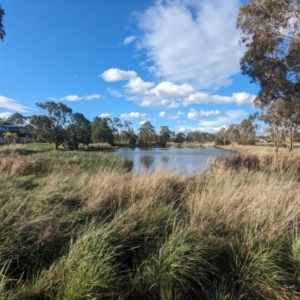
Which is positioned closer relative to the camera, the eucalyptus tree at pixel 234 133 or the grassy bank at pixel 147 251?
the grassy bank at pixel 147 251

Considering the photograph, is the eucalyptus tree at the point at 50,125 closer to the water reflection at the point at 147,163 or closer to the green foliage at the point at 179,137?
the water reflection at the point at 147,163

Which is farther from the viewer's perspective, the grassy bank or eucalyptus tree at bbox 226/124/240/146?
eucalyptus tree at bbox 226/124/240/146

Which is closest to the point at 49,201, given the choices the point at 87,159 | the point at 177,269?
the point at 177,269

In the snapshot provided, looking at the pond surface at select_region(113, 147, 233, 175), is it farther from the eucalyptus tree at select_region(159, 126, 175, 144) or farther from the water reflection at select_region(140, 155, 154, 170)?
the eucalyptus tree at select_region(159, 126, 175, 144)

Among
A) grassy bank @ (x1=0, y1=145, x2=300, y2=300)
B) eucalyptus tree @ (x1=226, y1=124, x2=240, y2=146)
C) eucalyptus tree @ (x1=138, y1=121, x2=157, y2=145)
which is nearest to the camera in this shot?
grassy bank @ (x1=0, y1=145, x2=300, y2=300)

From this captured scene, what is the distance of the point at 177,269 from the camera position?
2.41m

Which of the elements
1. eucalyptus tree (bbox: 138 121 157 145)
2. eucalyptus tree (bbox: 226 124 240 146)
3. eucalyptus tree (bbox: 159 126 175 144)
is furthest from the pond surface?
eucalyptus tree (bbox: 159 126 175 144)

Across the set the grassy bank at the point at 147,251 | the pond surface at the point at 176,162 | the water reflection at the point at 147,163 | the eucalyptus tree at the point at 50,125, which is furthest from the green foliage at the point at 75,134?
the grassy bank at the point at 147,251

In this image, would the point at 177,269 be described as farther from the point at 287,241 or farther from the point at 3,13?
the point at 3,13

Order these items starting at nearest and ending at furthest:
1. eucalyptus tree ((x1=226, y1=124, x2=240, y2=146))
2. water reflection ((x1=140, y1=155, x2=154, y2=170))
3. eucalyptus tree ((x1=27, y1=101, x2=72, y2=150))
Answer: water reflection ((x1=140, y1=155, x2=154, y2=170))
eucalyptus tree ((x1=27, y1=101, x2=72, y2=150))
eucalyptus tree ((x1=226, y1=124, x2=240, y2=146))

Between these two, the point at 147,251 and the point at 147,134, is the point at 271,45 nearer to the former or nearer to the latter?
the point at 147,251

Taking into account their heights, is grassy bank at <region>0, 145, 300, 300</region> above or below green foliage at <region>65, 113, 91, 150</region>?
below

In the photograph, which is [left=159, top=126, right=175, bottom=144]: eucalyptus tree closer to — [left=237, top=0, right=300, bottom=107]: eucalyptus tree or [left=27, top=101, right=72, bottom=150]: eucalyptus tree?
[left=27, top=101, right=72, bottom=150]: eucalyptus tree

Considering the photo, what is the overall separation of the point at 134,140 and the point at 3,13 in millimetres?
75951
